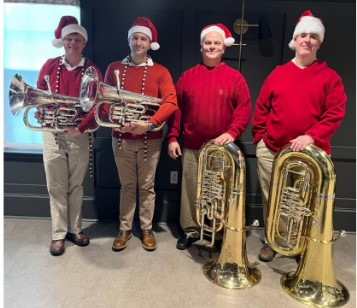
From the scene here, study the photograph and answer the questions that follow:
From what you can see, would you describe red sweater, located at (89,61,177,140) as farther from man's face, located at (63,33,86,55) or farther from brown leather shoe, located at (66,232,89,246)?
brown leather shoe, located at (66,232,89,246)

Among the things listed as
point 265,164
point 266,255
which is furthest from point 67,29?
point 266,255

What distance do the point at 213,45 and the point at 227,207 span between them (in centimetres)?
108

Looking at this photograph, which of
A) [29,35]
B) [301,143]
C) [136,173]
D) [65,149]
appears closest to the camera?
[301,143]

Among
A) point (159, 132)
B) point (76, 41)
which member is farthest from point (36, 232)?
point (76, 41)

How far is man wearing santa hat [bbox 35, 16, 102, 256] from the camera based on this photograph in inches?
90.4

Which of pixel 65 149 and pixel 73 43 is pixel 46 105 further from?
pixel 73 43

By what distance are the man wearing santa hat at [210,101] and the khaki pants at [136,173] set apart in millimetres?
176

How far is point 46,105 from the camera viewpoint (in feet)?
7.27

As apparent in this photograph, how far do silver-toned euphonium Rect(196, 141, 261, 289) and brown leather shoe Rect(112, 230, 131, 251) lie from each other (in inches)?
25.4

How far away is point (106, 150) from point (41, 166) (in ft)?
1.99

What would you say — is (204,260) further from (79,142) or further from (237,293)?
(79,142)

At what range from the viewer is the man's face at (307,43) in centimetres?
215

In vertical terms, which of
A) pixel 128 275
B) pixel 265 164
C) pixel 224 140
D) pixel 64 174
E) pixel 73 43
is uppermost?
pixel 73 43

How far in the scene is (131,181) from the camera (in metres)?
2.51
